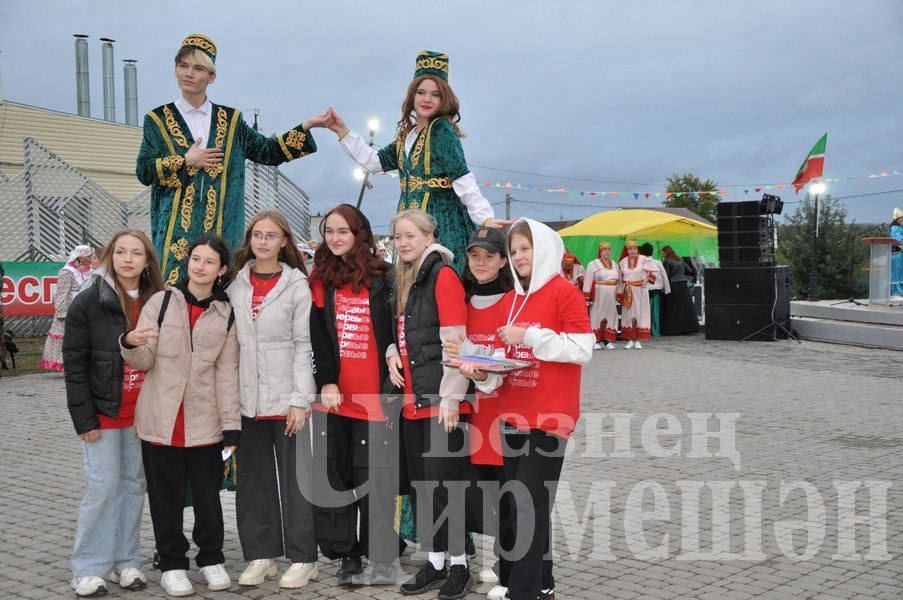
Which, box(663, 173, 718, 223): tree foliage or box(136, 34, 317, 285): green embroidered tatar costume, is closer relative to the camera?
box(136, 34, 317, 285): green embroidered tatar costume

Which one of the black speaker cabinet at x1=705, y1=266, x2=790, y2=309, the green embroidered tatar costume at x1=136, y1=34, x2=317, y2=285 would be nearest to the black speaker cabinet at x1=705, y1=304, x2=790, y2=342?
the black speaker cabinet at x1=705, y1=266, x2=790, y2=309

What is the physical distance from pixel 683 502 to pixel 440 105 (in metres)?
2.91

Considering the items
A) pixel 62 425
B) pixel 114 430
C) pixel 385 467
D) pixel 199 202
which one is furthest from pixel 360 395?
pixel 62 425

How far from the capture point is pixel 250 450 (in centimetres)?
449

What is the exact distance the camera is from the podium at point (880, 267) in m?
17.5

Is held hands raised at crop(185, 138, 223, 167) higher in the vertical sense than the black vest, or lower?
higher

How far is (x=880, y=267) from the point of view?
60.0 feet

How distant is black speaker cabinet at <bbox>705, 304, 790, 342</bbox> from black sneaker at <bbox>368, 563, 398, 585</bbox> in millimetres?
14313

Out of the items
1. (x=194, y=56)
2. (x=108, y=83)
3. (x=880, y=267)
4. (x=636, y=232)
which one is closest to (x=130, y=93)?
(x=108, y=83)

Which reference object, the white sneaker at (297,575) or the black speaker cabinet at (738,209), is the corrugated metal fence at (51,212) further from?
the white sneaker at (297,575)

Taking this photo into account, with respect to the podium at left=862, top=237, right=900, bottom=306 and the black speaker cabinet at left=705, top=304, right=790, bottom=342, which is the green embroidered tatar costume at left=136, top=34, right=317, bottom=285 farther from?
the podium at left=862, top=237, right=900, bottom=306

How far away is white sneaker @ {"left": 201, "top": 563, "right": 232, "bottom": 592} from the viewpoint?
441 cm

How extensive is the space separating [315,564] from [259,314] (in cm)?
127

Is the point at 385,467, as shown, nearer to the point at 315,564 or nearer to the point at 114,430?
the point at 315,564
